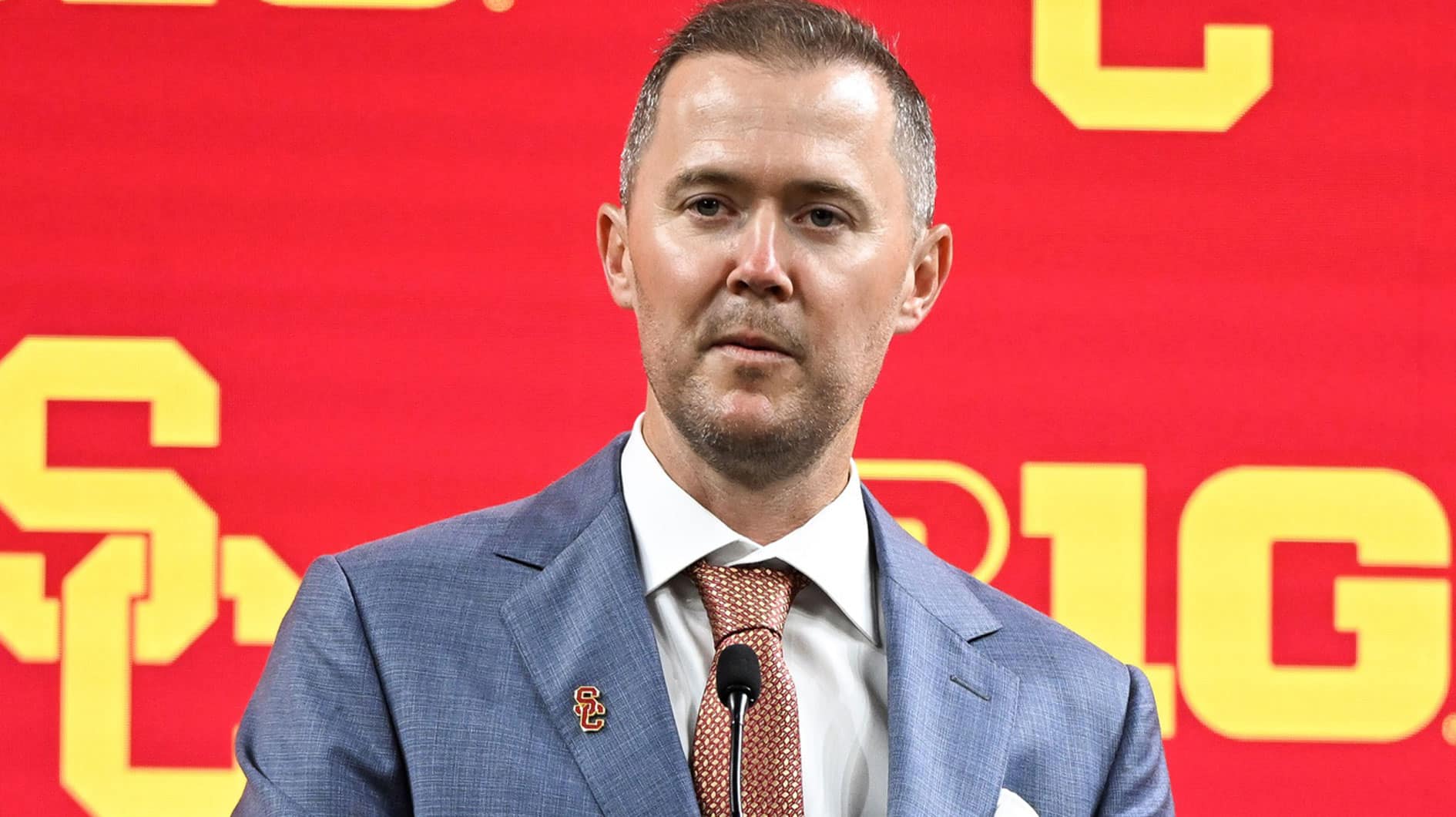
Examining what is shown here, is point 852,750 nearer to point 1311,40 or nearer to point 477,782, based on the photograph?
point 477,782

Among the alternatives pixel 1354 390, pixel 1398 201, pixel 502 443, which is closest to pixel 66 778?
pixel 502 443

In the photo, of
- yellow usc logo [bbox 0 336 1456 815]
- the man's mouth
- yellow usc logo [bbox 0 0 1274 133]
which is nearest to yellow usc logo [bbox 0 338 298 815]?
yellow usc logo [bbox 0 336 1456 815]

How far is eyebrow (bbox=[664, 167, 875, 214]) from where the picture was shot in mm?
1778

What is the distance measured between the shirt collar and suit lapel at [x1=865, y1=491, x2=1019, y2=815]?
35 mm

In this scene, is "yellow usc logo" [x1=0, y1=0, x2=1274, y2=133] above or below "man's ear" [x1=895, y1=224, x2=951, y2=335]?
above

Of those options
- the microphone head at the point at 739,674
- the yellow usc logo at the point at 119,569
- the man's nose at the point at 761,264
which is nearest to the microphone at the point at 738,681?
the microphone head at the point at 739,674

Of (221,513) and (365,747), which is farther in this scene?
(221,513)

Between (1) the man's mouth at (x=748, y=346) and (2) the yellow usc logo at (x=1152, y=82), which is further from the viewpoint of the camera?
(2) the yellow usc logo at (x=1152, y=82)

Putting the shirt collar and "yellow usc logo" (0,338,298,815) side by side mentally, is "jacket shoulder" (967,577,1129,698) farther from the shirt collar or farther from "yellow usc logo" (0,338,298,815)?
"yellow usc logo" (0,338,298,815)

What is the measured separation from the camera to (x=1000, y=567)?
2.88 m

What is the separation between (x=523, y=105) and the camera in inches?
114

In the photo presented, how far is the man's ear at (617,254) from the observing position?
6.33 ft

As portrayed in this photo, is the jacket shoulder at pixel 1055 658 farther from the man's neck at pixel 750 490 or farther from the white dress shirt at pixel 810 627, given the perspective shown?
the man's neck at pixel 750 490

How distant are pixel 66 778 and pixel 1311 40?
255 cm
